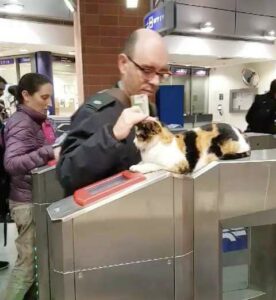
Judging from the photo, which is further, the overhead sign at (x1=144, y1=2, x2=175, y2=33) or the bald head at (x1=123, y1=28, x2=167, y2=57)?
the overhead sign at (x1=144, y1=2, x2=175, y2=33)

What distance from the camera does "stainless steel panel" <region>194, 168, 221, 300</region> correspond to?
0.94 metres

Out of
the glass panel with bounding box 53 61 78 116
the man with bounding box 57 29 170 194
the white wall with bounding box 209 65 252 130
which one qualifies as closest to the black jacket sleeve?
the man with bounding box 57 29 170 194

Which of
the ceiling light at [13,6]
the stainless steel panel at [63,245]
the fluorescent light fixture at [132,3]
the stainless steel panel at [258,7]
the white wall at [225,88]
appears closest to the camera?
the stainless steel panel at [63,245]

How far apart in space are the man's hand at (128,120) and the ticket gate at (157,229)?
14cm

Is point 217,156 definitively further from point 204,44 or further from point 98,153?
point 204,44

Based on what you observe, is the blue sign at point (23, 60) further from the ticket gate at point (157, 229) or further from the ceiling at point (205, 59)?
the ticket gate at point (157, 229)

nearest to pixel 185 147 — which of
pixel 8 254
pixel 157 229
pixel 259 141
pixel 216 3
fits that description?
pixel 157 229

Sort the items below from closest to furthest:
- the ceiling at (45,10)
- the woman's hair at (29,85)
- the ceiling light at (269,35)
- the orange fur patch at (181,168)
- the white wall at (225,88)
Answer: the orange fur patch at (181,168) → the woman's hair at (29,85) → the ceiling at (45,10) → the ceiling light at (269,35) → the white wall at (225,88)

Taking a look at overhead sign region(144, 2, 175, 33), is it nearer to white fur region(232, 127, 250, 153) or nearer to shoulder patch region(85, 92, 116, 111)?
shoulder patch region(85, 92, 116, 111)

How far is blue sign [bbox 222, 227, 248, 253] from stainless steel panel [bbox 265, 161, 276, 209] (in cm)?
60

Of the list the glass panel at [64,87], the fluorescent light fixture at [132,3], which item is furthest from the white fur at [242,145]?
the glass panel at [64,87]

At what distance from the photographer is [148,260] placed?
880mm

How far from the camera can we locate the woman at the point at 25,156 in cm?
213

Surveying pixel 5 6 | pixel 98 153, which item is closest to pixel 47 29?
pixel 5 6
